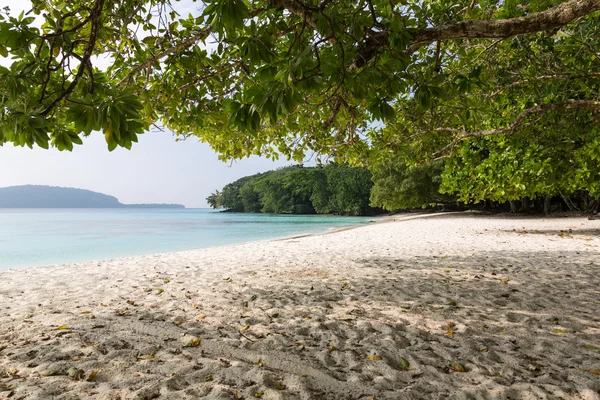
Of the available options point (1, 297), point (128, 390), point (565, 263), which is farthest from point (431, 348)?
point (1, 297)

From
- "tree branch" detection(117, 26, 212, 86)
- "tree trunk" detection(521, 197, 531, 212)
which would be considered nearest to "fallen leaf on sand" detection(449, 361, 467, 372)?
"tree branch" detection(117, 26, 212, 86)

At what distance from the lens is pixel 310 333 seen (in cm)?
362

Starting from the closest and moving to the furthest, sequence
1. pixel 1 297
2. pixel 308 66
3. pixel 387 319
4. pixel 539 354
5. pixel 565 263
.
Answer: pixel 308 66
pixel 539 354
pixel 387 319
pixel 1 297
pixel 565 263

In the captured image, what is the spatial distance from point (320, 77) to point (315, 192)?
197 ft

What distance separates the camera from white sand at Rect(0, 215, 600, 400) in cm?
254

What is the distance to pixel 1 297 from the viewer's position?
5.38 metres

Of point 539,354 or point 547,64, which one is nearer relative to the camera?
point 539,354

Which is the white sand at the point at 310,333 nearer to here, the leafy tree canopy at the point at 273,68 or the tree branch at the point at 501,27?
the leafy tree canopy at the point at 273,68

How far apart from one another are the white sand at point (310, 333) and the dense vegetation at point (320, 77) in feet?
6.04

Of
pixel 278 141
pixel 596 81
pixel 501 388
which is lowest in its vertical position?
pixel 501 388

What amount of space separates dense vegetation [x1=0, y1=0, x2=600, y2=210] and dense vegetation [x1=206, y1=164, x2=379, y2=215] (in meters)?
40.8

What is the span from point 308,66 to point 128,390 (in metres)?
2.49

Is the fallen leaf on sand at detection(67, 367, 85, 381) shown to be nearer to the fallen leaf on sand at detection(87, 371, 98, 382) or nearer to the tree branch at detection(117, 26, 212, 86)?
the fallen leaf on sand at detection(87, 371, 98, 382)

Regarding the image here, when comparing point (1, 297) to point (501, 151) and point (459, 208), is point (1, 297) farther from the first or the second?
point (459, 208)
